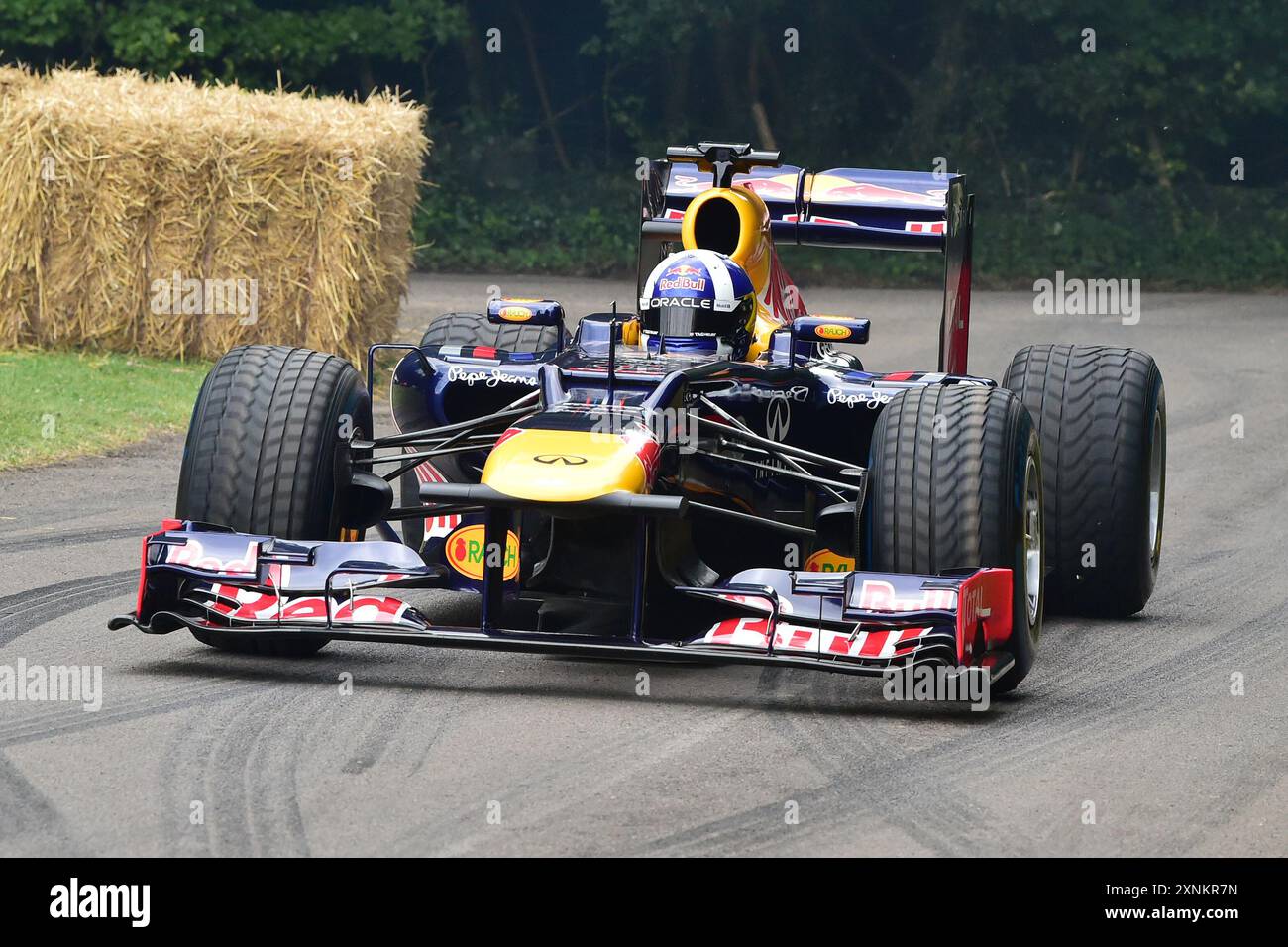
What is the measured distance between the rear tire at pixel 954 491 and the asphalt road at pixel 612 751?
1.74 ft

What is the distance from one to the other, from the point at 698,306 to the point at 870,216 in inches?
84.3

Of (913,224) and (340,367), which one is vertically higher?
(913,224)

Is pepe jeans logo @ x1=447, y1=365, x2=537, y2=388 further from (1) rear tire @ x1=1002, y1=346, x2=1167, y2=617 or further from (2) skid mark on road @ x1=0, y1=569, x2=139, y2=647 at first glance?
(1) rear tire @ x1=1002, y1=346, x2=1167, y2=617

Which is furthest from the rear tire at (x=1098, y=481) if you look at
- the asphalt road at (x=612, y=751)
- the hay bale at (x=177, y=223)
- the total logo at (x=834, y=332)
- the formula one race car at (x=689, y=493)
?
the hay bale at (x=177, y=223)

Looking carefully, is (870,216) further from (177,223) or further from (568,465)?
(177,223)

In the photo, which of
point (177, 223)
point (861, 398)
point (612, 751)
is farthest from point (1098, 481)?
point (177, 223)

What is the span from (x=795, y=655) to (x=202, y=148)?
11.9 meters

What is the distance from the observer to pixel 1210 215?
3206cm

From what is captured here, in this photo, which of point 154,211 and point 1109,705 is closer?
point 1109,705

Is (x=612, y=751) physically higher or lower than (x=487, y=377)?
lower

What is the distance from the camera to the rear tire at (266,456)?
7551 mm

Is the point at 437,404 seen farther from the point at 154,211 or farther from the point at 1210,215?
the point at 1210,215

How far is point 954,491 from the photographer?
7.21 metres
